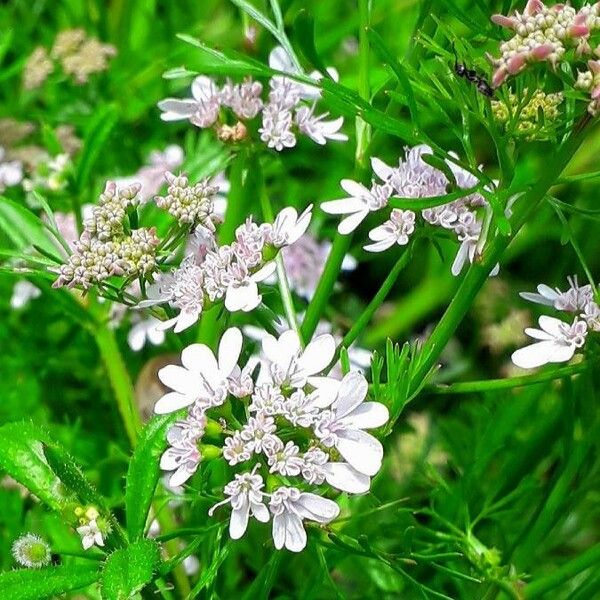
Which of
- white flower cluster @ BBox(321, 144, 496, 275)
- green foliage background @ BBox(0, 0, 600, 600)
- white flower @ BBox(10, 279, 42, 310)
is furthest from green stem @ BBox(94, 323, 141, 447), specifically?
white flower cluster @ BBox(321, 144, 496, 275)

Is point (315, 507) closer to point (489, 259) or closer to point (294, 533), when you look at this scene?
point (294, 533)

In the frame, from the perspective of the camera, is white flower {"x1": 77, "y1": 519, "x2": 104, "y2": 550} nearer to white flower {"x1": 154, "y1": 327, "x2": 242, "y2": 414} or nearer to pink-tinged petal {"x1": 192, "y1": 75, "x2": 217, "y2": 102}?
white flower {"x1": 154, "y1": 327, "x2": 242, "y2": 414}

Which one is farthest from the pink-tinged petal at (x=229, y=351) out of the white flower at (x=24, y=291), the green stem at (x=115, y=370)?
the white flower at (x=24, y=291)

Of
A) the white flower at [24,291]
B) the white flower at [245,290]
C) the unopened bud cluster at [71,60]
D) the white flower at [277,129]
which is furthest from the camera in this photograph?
the unopened bud cluster at [71,60]

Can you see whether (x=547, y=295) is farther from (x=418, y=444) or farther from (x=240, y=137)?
(x=418, y=444)

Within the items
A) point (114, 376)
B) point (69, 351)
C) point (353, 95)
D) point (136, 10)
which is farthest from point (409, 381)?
point (136, 10)

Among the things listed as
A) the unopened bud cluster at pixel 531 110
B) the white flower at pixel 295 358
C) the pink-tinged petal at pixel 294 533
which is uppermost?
the unopened bud cluster at pixel 531 110

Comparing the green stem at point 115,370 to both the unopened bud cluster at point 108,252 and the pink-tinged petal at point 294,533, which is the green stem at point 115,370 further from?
the pink-tinged petal at point 294,533
